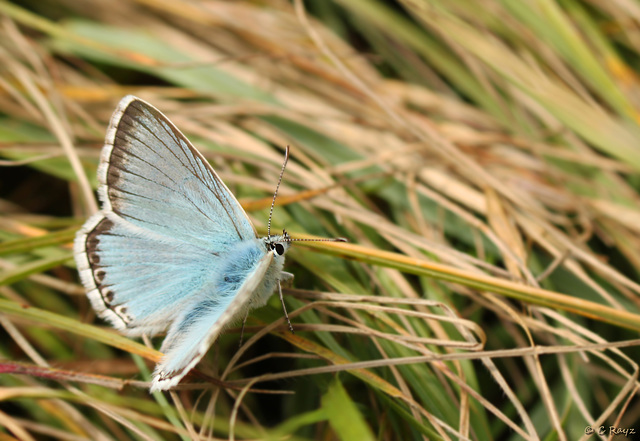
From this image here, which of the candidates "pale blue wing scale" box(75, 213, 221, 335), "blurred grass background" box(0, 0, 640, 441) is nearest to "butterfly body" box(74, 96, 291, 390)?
"pale blue wing scale" box(75, 213, 221, 335)

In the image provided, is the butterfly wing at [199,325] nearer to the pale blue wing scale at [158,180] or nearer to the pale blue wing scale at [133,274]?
the pale blue wing scale at [133,274]

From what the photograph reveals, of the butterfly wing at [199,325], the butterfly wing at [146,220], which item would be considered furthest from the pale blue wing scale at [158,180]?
the butterfly wing at [199,325]

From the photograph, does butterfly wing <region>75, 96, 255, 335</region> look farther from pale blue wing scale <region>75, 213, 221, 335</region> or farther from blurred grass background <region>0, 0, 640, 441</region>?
blurred grass background <region>0, 0, 640, 441</region>

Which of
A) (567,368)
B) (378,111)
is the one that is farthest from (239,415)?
(378,111)

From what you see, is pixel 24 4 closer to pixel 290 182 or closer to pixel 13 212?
pixel 13 212

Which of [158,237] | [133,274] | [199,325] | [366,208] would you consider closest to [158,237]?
[158,237]

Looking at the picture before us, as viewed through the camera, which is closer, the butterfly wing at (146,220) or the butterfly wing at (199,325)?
the butterfly wing at (199,325)
